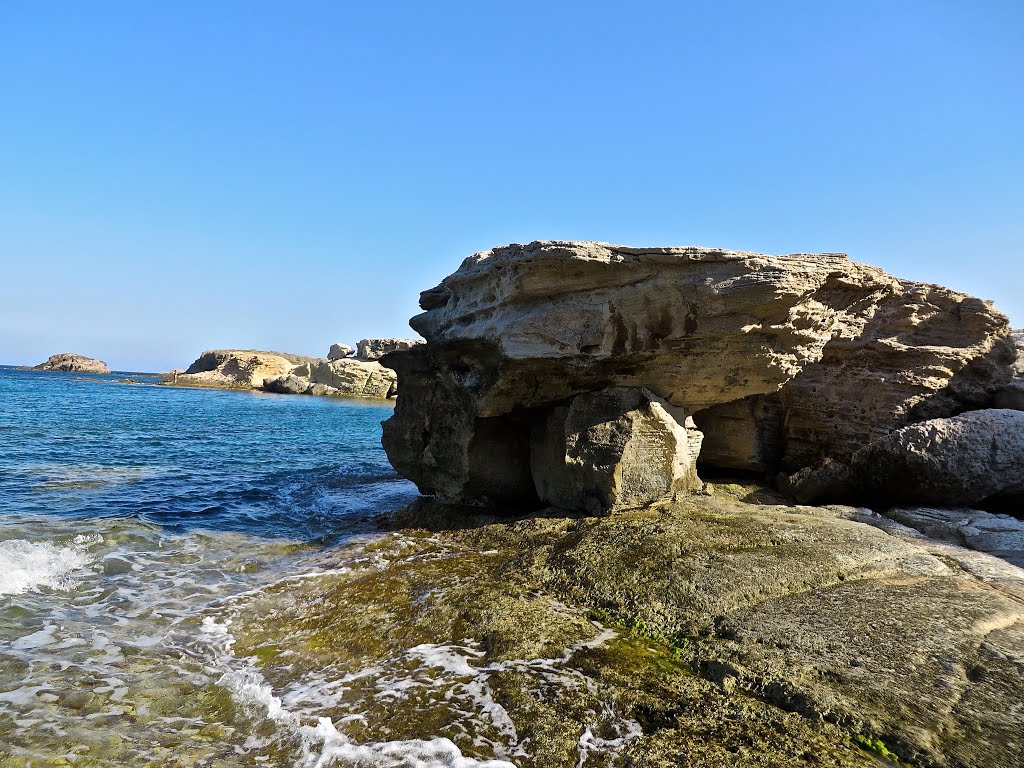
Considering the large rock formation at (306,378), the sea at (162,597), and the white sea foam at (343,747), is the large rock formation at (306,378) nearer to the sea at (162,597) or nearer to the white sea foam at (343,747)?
the sea at (162,597)

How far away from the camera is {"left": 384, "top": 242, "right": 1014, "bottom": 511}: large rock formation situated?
9.24 m

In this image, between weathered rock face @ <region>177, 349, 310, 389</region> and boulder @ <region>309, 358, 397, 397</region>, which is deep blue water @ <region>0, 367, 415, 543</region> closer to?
boulder @ <region>309, 358, 397, 397</region>

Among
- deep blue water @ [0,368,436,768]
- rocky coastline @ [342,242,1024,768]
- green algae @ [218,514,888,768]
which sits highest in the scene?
rocky coastline @ [342,242,1024,768]

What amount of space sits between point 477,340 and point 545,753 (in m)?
7.87

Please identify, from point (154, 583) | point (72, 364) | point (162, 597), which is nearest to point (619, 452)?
point (162, 597)

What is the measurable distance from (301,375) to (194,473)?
65308mm

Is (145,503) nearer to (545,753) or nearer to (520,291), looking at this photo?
(520,291)

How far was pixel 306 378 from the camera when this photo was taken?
76.6m

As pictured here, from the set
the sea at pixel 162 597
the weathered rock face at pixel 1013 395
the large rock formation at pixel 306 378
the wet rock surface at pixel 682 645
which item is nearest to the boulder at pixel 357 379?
the large rock formation at pixel 306 378

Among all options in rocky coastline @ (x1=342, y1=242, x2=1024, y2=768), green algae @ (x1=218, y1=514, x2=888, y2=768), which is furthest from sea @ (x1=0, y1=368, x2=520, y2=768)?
rocky coastline @ (x1=342, y1=242, x2=1024, y2=768)

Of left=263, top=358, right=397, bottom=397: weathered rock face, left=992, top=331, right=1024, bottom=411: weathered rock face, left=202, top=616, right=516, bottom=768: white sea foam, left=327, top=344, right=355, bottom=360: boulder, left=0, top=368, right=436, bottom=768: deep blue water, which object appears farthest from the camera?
left=327, top=344, right=355, bottom=360: boulder

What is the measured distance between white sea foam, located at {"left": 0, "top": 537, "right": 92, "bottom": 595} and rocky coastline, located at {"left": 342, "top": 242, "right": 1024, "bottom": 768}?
15.5 ft

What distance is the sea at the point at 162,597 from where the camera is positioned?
4.70 meters

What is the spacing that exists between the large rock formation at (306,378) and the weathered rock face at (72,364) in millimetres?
59706
